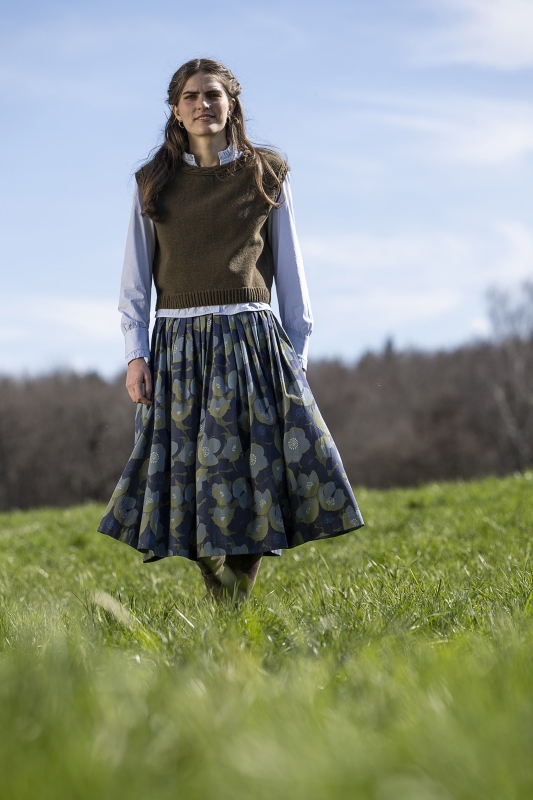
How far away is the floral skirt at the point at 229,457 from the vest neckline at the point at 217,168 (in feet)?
1.90

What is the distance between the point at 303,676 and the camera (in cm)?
162

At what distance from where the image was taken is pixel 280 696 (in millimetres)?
1415

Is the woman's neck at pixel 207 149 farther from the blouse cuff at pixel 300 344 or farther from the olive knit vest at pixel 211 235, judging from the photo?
the blouse cuff at pixel 300 344

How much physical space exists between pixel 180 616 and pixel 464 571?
1641 mm

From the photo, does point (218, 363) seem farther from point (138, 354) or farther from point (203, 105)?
point (203, 105)

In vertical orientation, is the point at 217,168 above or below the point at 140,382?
above

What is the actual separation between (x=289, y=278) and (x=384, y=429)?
3474cm

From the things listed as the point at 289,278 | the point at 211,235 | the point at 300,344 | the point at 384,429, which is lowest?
the point at 384,429

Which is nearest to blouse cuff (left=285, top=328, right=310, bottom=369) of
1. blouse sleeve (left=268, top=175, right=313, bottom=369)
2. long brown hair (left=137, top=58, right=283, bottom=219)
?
blouse sleeve (left=268, top=175, right=313, bottom=369)

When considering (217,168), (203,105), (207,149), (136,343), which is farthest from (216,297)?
(203,105)

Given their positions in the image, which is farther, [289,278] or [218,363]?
[289,278]

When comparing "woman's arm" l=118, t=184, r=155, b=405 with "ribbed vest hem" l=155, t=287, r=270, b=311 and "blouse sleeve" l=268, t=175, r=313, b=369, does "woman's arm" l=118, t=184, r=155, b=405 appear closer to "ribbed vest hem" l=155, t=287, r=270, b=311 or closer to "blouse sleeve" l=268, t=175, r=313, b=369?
"ribbed vest hem" l=155, t=287, r=270, b=311

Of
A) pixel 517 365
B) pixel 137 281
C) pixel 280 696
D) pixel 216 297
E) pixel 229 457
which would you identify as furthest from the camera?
pixel 517 365

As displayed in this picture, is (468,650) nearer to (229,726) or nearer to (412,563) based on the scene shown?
(229,726)
